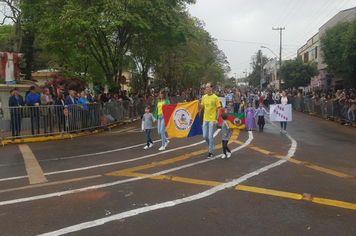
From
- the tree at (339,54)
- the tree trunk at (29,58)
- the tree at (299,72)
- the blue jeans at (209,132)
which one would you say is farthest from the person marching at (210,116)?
the tree at (299,72)

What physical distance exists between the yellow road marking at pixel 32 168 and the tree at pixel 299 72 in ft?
144

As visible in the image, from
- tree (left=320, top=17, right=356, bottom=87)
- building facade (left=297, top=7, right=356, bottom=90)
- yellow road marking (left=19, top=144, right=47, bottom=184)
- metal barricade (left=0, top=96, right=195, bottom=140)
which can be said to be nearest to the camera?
yellow road marking (left=19, top=144, right=47, bottom=184)

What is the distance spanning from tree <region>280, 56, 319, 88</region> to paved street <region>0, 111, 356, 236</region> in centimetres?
4010

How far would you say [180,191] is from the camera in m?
5.70

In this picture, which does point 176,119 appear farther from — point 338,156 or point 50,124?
point 50,124

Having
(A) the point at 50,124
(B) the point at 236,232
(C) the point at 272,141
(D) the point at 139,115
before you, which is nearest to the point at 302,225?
(B) the point at 236,232

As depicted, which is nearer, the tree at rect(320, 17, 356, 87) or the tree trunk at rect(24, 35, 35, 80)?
the tree at rect(320, 17, 356, 87)

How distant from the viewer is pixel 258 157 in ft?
27.8

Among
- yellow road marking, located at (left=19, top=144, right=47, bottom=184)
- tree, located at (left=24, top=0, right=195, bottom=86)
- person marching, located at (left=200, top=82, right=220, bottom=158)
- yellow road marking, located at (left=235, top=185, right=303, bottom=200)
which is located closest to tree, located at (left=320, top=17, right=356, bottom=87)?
Answer: tree, located at (left=24, top=0, right=195, bottom=86)

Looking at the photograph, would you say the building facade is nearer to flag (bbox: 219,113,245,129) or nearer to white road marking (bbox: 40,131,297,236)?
flag (bbox: 219,113,245,129)

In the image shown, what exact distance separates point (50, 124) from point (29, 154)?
3.07 metres

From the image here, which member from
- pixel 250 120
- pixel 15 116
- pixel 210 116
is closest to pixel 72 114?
pixel 15 116

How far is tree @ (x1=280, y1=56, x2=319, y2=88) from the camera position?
46.8 meters

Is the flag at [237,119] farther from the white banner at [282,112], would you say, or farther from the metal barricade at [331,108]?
the metal barricade at [331,108]
